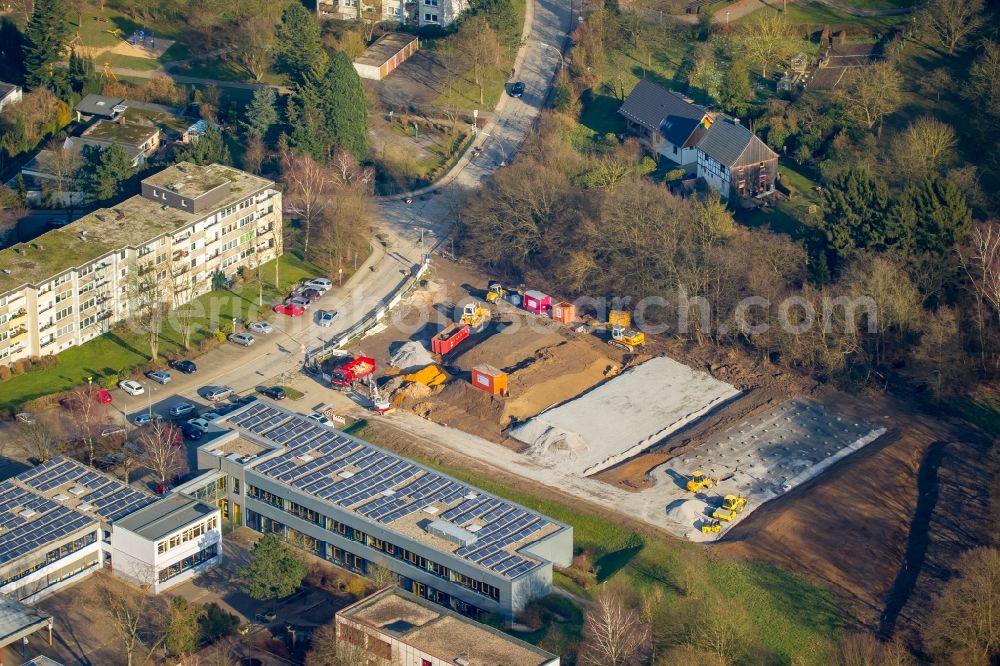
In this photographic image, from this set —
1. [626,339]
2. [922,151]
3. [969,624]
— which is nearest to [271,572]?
[969,624]

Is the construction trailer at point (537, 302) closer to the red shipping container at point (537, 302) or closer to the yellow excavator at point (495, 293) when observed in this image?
the red shipping container at point (537, 302)

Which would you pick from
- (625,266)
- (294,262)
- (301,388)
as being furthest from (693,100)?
(301,388)

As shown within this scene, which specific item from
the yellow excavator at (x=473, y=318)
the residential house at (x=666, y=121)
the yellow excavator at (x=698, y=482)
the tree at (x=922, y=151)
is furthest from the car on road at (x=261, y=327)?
the tree at (x=922, y=151)

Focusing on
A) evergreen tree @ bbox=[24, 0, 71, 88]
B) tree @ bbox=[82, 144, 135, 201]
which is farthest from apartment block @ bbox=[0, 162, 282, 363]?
→ evergreen tree @ bbox=[24, 0, 71, 88]

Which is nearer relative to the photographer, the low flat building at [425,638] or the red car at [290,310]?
the low flat building at [425,638]

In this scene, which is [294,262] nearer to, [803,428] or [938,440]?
[803,428]

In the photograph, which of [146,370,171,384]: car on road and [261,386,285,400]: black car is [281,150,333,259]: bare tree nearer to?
[261,386,285,400]: black car

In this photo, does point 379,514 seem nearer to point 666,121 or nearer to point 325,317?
point 325,317
